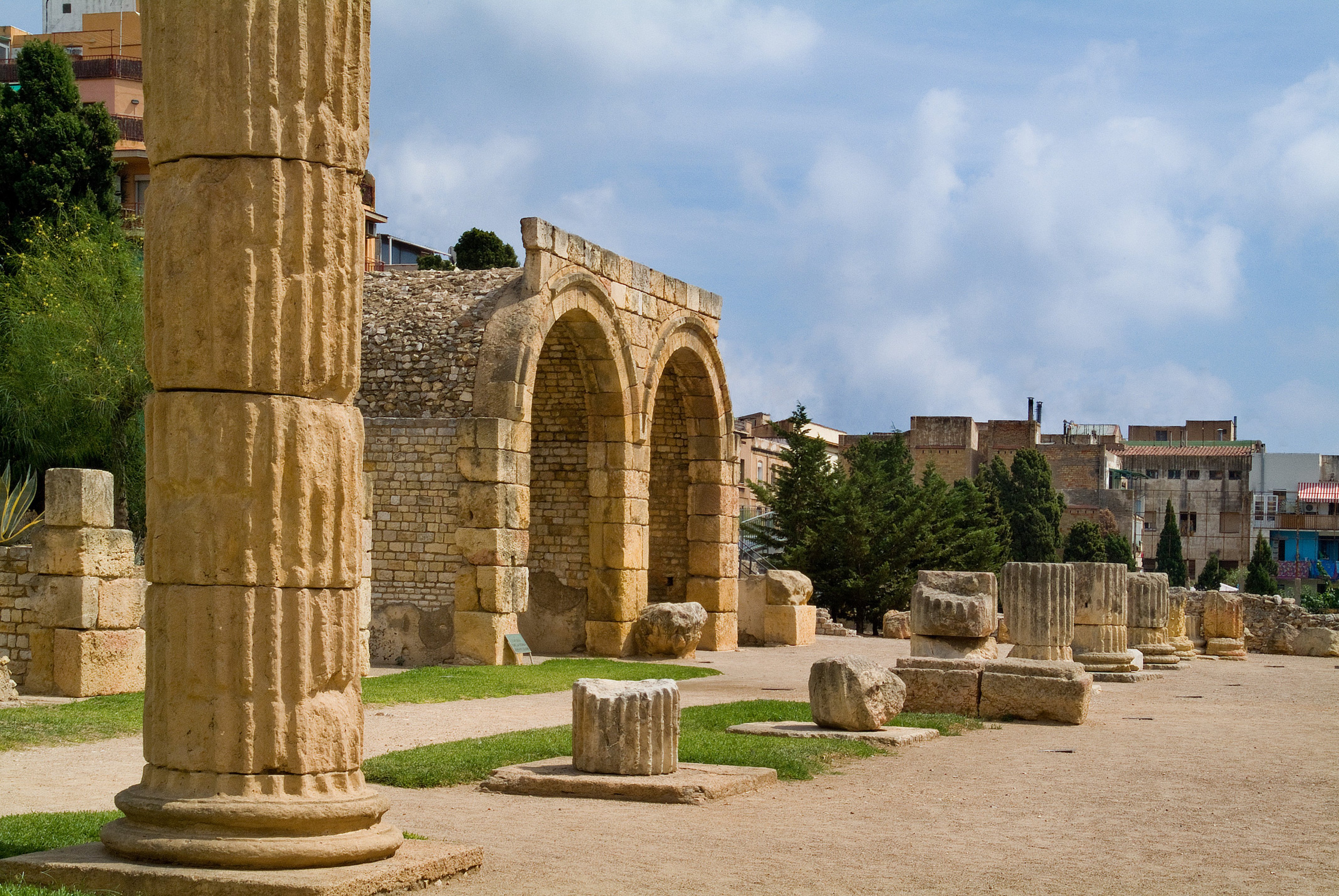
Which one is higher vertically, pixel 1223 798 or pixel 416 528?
pixel 416 528

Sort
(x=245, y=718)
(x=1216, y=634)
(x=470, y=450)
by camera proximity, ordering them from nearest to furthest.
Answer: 1. (x=245, y=718)
2. (x=470, y=450)
3. (x=1216, y=634)

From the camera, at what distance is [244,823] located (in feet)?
16.6

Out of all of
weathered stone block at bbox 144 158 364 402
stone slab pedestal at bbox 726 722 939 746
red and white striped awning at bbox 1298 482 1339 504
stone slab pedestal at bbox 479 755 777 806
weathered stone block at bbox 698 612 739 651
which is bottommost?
weathered stone block at bbox 698 612 739 651

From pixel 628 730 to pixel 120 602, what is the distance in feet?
22.3

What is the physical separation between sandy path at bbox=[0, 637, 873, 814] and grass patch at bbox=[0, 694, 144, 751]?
0.20 metres

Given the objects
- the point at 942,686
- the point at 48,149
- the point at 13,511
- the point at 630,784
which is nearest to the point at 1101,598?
the point at 942,686

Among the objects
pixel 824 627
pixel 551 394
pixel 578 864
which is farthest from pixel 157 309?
pixel 824 627

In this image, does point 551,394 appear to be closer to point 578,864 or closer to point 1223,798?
point 1223,798

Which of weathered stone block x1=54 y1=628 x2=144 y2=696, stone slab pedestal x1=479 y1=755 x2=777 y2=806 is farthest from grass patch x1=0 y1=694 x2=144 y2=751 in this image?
stone slab pedestal x1=479 y1=755 x2=777 y2=806

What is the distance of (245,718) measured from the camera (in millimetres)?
5199

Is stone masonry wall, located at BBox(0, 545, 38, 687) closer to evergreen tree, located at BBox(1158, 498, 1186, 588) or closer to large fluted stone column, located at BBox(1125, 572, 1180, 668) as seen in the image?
large fluted stone column, located at BBox(1125, 572, 1180, 668)

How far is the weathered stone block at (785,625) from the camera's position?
73.4 feet

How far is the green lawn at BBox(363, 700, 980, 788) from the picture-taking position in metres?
8.34

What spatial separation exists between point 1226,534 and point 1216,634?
3346cm
